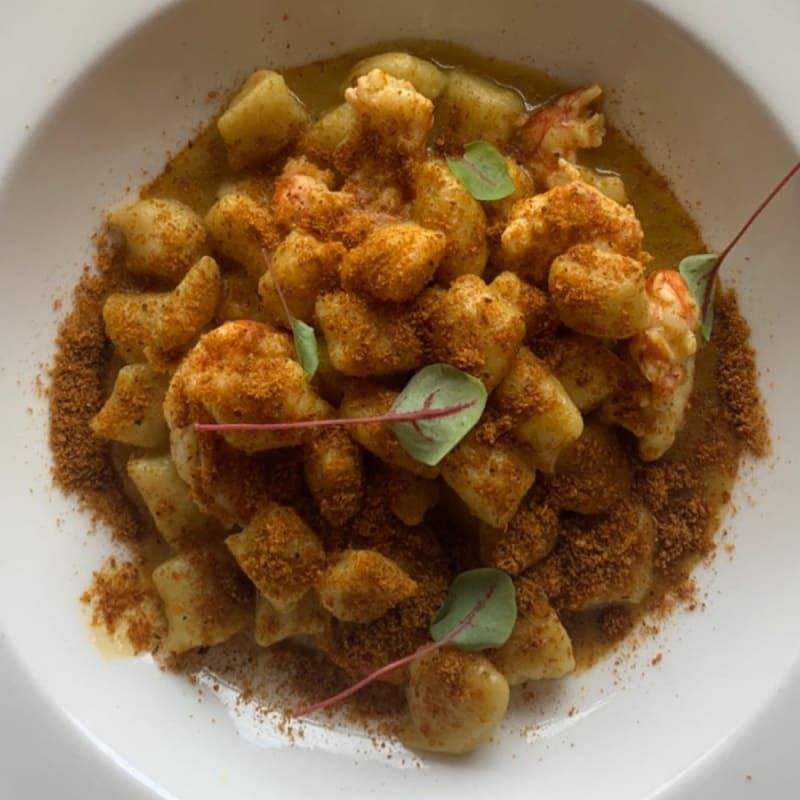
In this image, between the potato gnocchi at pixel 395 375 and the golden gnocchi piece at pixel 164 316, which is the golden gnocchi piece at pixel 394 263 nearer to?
the potato gnocchi at pixel 395 375

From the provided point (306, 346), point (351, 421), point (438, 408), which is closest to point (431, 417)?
point (438, 408)

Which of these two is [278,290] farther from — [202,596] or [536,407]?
[202,596]

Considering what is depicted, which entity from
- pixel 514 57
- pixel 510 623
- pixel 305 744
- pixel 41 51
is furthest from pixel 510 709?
pixel 41 51

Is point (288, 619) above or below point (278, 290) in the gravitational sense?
below

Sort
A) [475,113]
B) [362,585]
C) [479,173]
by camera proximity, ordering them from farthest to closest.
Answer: [475,113] < [479,173] < [362,585]

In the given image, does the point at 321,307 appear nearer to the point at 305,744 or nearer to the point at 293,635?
the point at 293,635

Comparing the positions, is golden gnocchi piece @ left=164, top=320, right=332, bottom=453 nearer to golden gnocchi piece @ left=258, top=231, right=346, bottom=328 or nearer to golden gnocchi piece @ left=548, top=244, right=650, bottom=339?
golden gnocchi piece @ left=258, top=231, right=346, bottom=328
